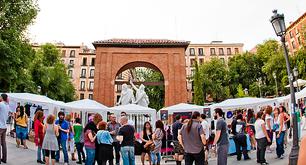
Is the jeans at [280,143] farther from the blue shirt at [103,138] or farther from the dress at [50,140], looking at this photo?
the dress at [50,140]

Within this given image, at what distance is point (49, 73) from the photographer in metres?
35.1

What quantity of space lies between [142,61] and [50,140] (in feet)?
67.8

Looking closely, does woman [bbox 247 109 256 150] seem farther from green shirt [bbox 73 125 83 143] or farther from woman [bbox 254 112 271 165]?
green shirt [bbox 73 125 83 143]

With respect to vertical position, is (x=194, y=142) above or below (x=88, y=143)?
above

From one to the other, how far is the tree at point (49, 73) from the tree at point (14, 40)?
34.7 feet

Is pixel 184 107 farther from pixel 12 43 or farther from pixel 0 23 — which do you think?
pixel 0 23

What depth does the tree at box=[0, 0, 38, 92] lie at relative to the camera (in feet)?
63.3

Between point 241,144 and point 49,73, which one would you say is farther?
point 49,73

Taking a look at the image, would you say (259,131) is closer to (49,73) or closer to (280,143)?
(280,143)

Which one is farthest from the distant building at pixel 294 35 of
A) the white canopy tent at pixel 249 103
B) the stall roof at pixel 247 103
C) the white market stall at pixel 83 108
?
the white market stall at pixel 83 108

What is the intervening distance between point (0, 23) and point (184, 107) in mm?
15278

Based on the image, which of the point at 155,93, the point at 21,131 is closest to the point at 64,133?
the point at 21,131

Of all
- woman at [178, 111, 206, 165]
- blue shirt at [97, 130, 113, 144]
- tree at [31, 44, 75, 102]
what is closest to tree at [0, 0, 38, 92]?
tree at [31, 44, 75, 102]

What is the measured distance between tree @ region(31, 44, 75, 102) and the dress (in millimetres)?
26392
